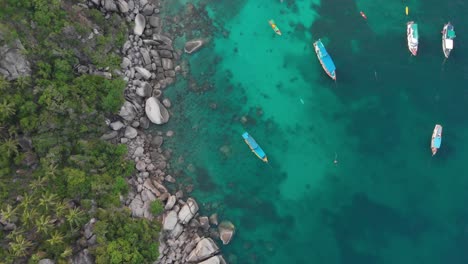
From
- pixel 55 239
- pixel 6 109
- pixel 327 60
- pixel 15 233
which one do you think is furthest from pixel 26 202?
pixel 327 60

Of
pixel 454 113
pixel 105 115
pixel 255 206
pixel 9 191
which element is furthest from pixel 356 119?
pixel 9 191

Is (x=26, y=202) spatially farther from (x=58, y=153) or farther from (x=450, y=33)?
(x=450, y=33)

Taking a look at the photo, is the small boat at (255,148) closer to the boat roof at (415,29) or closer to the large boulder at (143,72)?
the large boulder at (143,72)

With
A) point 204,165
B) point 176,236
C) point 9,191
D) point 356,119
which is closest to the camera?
point 9,191

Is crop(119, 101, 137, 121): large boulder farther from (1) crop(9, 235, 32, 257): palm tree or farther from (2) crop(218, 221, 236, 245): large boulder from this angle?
(1) crop(9, 235, 32, 257): palm tree

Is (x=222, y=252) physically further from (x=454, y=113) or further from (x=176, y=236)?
(x=454, y=113)

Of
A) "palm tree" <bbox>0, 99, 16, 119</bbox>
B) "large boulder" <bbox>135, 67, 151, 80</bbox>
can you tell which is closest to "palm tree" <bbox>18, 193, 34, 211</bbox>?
"palm tree" <bbox>0, 99, 16, 119</bbox>

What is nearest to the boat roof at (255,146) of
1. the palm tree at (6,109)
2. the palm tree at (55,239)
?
the palm tree at (55,239)
